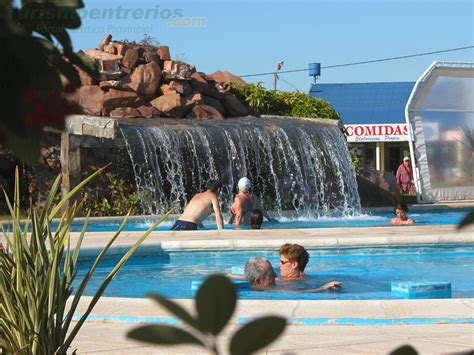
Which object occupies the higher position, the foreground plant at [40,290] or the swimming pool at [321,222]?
the foreground plant at [40,290]

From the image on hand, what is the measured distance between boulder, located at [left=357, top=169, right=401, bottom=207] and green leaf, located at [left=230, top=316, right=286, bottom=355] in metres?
20.4

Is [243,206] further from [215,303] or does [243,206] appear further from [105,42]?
[215,303]

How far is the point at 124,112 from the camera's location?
64.3 feet

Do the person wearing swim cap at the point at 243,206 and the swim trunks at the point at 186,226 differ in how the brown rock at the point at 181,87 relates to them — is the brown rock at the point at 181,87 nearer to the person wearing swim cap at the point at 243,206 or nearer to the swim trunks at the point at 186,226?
the person wearing swim cap at the point at 243,206

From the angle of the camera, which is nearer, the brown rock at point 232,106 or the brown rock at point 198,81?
the brown rock at point 198,81

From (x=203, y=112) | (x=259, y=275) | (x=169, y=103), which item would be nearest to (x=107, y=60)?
(x=169, y=103)

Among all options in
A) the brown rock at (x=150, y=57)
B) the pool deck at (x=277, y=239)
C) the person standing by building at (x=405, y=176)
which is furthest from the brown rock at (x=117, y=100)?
the person standing by building at (x=405, y=176)

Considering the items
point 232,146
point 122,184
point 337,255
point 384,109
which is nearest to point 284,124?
point 232,146

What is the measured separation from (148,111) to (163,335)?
19.3 meters

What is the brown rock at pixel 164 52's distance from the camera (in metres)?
21.2

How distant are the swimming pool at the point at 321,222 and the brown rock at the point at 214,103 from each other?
13.5ft

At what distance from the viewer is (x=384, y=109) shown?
34.2 metres

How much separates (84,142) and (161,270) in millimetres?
7471

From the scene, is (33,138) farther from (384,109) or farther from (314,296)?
(384,109)
